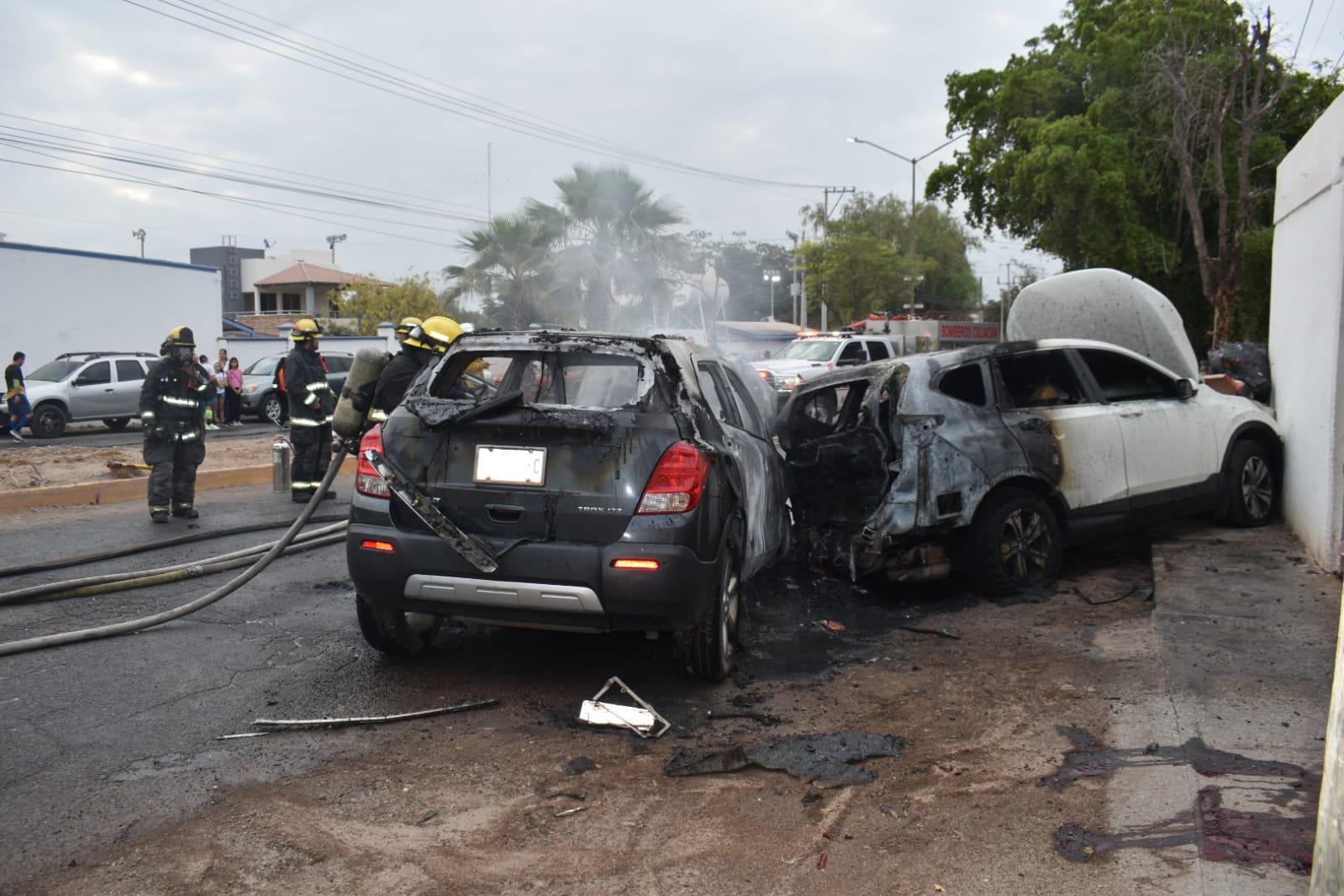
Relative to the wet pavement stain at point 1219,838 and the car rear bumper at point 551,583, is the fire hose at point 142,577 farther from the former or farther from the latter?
the wet pavement stain at point 1219,838

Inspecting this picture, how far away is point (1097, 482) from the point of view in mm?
7070

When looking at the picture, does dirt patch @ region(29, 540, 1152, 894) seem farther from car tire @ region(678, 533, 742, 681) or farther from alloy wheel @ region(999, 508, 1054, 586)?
alloy wheel @ region(999, 508, 1054, 586)

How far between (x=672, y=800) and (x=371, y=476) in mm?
2053

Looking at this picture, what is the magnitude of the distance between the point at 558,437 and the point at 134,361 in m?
20.1

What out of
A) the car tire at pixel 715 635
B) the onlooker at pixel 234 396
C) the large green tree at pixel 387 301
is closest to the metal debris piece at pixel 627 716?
the car tire at pixel 715 635

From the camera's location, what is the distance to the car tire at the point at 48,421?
19.9m

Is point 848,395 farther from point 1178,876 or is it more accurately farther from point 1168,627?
point 1178,876

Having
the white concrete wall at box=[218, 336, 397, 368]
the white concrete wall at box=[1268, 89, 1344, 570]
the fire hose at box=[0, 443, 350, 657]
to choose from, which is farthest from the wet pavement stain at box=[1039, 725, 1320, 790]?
the white concrete wall at box=[218, 336, 397, 368]

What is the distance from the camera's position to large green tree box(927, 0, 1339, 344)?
69.5ft

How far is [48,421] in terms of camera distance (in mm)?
20141

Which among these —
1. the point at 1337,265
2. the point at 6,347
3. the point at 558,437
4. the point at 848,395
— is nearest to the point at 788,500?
the point at 848,395

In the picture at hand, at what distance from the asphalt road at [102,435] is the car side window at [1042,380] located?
15398mm

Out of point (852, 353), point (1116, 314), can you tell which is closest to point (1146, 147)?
point (852, 353)

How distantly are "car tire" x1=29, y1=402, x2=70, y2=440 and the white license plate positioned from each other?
18.8 meters
